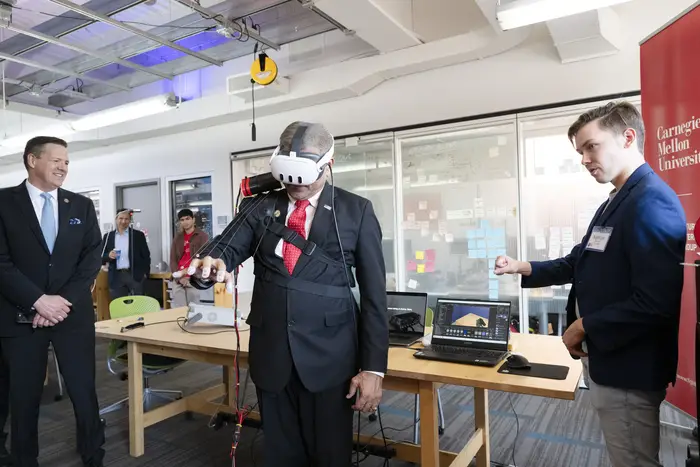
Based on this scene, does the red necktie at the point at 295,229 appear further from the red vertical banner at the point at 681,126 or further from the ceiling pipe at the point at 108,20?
the ceiling pipe at the point at 108,20

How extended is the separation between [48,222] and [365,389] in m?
1.98

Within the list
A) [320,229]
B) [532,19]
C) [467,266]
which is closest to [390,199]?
[467,266]

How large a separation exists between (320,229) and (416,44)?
3.59 meters

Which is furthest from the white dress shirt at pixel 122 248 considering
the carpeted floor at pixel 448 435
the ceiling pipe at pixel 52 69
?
the carpeted floor at pixel 448 435

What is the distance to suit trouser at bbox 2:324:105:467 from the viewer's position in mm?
2270

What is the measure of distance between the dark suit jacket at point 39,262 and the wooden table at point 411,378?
433mm

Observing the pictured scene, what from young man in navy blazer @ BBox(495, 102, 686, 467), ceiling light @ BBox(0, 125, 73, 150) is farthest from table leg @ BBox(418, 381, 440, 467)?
ceiling light @ BBox(0, 125, 73, 150)

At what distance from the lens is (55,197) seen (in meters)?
2.43

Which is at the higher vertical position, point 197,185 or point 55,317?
point 197,185

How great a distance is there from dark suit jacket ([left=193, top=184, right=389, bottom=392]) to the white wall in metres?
3.37

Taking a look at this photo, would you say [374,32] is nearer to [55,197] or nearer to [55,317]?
[55,197]

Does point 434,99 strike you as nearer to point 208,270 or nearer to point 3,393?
point 208,270

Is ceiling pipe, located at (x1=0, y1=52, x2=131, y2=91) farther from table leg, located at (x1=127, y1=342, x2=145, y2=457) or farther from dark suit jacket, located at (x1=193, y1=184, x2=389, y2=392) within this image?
dark suit jacket, located at (x1=193, y1=184, x2=389, y2=392)

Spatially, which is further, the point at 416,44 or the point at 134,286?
the point at 134,286
